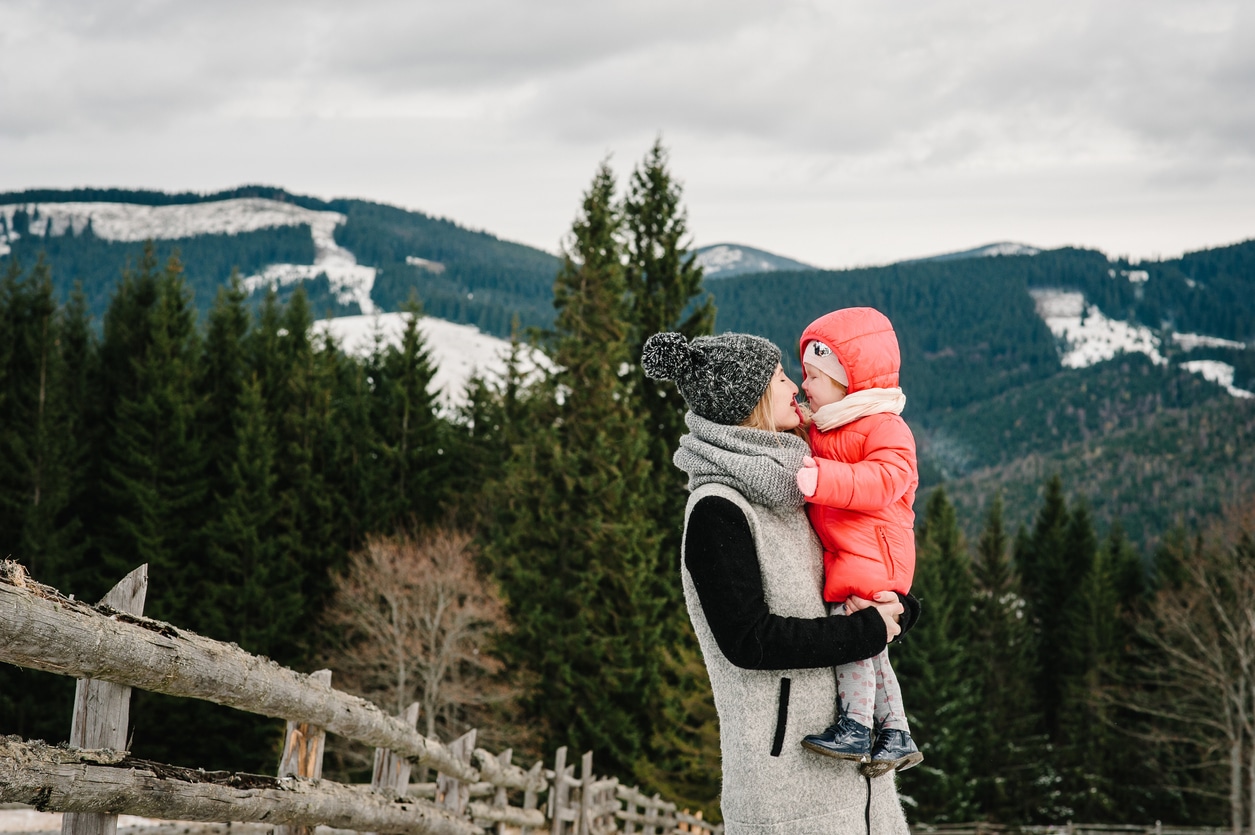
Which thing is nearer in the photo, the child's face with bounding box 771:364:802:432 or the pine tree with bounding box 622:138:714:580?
the child's face with bounding box 771:364:802:432

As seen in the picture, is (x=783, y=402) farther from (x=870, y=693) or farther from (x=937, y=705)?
(x=937, y=705)

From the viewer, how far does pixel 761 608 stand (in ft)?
8.92

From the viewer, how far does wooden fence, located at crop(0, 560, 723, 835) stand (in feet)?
8.09

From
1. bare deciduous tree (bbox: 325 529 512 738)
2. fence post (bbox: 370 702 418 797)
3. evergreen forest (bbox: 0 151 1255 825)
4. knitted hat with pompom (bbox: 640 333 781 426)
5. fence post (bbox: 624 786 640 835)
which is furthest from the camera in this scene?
evergreen forest (bbox: 0 151 1255 825)

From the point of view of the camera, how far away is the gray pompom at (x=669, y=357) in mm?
2941

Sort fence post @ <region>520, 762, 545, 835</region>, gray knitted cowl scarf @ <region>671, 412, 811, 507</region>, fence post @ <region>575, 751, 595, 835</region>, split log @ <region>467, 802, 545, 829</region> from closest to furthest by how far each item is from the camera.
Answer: gray knitted cowl scarf @ <region>671, 412, 811, 507</region> → split log @ <region>467, 802, 545, 829</region> → fence post @ <region>520, 762, 545, 835</region> → fence post @ <region>575, 751, 595, 835</region>

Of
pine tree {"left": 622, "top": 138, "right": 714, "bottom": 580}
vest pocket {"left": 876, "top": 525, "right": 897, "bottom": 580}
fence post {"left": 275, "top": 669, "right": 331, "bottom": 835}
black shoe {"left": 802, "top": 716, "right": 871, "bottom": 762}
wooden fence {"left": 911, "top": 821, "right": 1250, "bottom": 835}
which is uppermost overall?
pine tree {"left": 622, "top": 138, "right": 714, "bottom": 580}

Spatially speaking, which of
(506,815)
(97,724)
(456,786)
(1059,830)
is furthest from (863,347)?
(1059,830)

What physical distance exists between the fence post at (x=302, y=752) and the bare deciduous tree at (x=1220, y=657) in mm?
27069

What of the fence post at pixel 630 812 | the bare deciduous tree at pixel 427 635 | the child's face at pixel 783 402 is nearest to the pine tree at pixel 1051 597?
the bare deciduous tree at pixel 427 635

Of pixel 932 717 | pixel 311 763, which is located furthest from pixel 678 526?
pixel 311 763

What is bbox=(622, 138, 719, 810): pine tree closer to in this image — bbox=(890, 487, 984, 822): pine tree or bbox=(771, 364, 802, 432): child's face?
bbox=(890, 487, 984, 822): pine tree

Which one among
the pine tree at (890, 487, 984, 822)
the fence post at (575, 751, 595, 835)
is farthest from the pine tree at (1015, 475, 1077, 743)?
the fence post at (575, 751, 595, 835)

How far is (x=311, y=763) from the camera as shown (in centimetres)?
434
